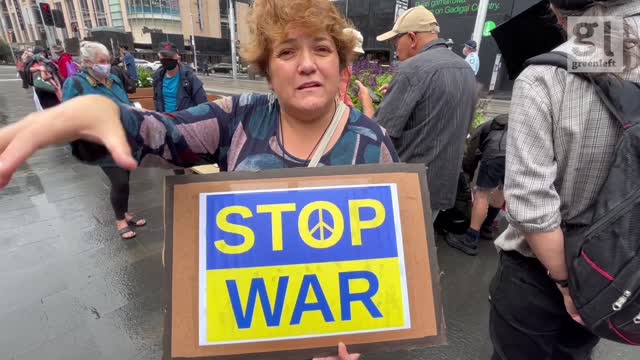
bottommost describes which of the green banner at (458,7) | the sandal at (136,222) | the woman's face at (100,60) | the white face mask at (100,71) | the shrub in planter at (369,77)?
the sandal at (136,222)

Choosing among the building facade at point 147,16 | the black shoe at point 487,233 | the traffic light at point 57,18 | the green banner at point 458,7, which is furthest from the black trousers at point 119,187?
the building facade at point 147,16

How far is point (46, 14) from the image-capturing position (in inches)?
443

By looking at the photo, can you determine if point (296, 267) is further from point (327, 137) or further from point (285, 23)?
point (285, 23)

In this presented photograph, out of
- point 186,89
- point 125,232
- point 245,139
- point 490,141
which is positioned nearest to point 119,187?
point 125,232

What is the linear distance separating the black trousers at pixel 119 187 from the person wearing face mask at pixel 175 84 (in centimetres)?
118

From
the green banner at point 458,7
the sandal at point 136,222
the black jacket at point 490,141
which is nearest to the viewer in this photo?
the black jacket at point 490,141

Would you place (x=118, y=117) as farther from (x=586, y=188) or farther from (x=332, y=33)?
(x=586, y=188)

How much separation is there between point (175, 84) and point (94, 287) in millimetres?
2405

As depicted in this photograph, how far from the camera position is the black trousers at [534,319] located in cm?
119

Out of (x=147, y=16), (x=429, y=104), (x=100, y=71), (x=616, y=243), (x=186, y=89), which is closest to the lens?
(x=616, y=243)

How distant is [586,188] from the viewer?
40.6 inches

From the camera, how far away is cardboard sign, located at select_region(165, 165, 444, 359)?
92cm

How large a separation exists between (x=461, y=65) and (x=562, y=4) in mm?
1221

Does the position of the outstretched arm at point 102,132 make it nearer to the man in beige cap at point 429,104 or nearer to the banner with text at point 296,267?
the banner with text at point 296,267
